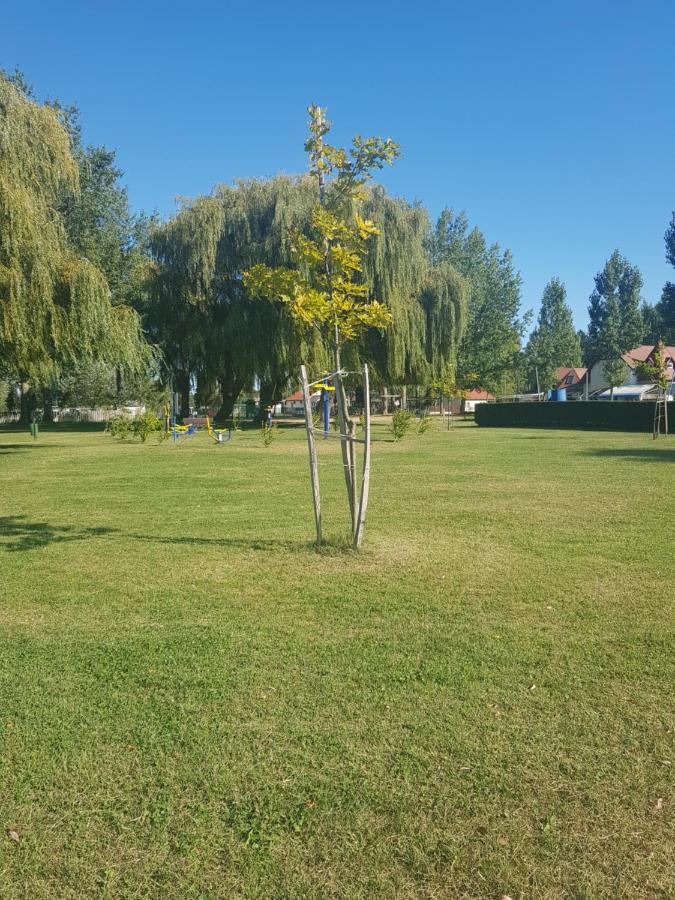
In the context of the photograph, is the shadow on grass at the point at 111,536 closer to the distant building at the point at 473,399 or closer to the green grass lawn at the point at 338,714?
the green grass lawn at the point at 338,714

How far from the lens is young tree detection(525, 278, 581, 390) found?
6762 centimetres

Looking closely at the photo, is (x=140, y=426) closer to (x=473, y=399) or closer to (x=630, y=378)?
(x=630, y=378)

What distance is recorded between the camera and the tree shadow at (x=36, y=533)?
21.7 ft

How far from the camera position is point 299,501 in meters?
9.16

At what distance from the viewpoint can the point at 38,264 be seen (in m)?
14.4

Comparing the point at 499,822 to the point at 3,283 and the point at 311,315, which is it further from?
the point at 3,283

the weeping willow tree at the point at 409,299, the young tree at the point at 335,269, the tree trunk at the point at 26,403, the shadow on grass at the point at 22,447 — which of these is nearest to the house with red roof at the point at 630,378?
the weeping willow tree at the point at 409,299

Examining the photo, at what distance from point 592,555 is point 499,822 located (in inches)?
158

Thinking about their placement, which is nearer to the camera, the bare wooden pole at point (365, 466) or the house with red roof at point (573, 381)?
the bare wooden pole at point (365, 466)

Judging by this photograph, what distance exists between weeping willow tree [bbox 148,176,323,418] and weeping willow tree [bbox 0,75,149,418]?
944 cm

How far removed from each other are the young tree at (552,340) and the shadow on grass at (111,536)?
6347 centimetres

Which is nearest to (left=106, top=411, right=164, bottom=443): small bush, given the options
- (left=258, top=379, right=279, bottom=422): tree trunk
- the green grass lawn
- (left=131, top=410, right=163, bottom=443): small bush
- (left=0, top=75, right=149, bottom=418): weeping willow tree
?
(left=131, top=410, right=163, bottom=443): small bush

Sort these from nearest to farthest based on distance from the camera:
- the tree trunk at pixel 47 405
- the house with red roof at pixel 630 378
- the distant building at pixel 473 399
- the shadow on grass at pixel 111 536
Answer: the shadow on grass at pixel 111 536
the tree trunk at pixel 47 405
the house with red roof at pixel 630 378
the distant building at pixel 473 399

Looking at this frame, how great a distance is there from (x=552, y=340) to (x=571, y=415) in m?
41.5
